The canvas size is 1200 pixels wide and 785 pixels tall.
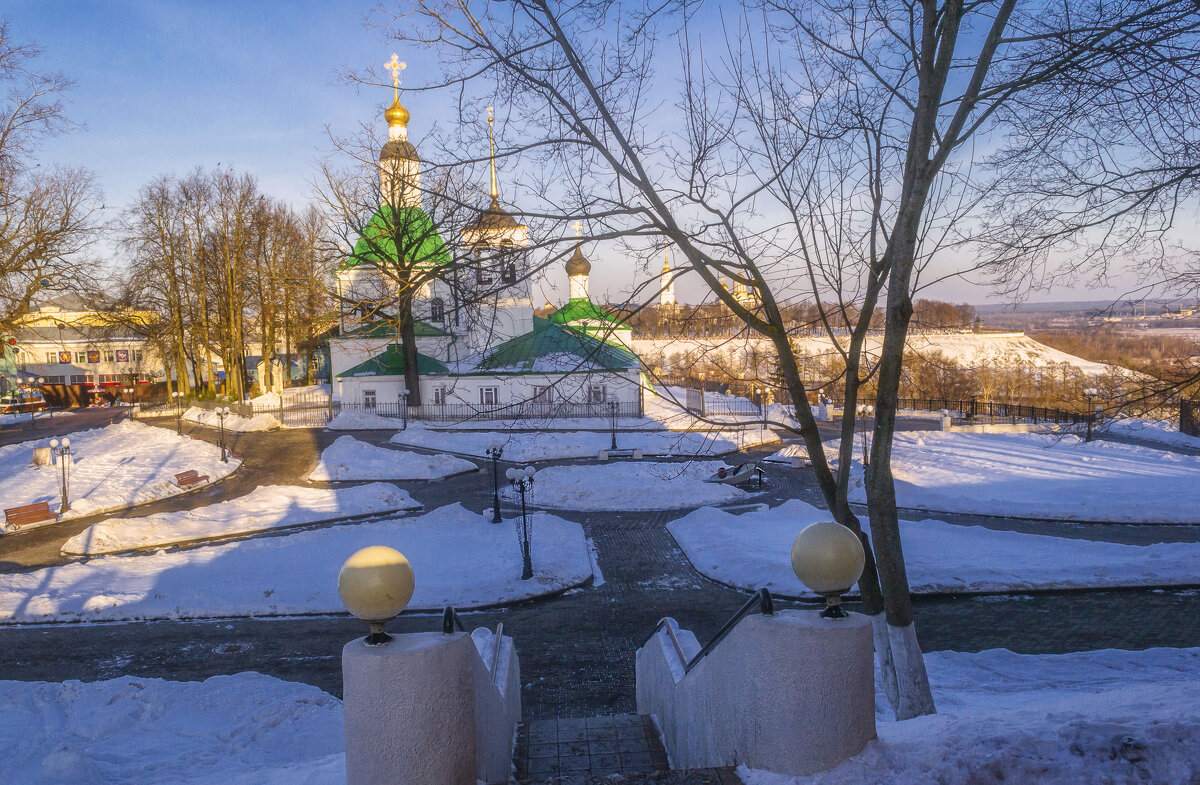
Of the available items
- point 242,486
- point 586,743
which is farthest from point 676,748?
point 242,486

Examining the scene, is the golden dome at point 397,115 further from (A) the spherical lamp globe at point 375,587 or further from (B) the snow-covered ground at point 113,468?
(A) the spherical lamp globe at point 375,587

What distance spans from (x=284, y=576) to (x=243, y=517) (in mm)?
5512

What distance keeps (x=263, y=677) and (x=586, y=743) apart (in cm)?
453

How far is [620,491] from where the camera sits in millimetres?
20859

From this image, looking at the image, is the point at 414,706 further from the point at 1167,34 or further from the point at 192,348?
the point at 192,348

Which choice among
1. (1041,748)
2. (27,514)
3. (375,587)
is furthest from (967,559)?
(27,514)

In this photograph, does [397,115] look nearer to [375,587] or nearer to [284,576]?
[284,576]

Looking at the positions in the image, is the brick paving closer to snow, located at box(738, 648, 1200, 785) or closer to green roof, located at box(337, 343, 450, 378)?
snow, located at box(738, 648, 1200, 785)

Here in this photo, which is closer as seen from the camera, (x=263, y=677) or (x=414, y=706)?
(x=414, y=706)

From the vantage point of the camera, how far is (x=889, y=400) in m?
5.85

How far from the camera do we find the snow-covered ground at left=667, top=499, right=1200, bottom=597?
12703mm

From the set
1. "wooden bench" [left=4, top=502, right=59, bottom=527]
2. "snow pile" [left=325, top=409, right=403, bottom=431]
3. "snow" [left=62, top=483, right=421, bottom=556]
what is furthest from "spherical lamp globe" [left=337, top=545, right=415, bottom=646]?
"snow pile" [left=325, top=409, right=403, bottom=431]

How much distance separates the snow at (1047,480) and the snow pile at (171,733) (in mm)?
15755

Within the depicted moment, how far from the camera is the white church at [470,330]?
5.90 meters
